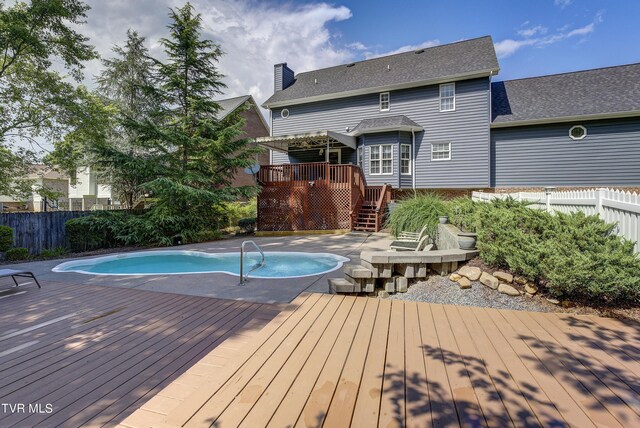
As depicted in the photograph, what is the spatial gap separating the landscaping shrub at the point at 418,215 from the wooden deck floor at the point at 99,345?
5047 mm

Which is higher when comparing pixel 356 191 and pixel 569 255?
pixel 356 191

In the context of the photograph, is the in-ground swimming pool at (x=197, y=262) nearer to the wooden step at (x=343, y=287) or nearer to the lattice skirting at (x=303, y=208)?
the wooden step at (x=343, y=287)

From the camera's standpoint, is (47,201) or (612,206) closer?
(612,206)

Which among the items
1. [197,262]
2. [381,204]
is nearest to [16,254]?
[197,262]

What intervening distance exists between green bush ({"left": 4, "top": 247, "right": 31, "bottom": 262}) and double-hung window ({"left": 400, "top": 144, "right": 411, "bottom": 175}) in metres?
13.9

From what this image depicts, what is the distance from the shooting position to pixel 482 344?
2594 millimetres

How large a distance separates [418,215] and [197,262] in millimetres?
6249

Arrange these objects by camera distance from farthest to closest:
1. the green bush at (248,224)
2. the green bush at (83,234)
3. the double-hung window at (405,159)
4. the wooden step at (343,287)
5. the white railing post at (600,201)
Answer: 1. the double-hung window at (405,159)
2. the green bush at (248,224)
3. the green bush at (83,234)
4. the wooden step at (343,287)
5. the white railing post at (600,201)

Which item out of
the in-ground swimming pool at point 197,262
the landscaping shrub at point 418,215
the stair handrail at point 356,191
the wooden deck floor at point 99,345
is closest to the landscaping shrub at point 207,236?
the in-ground swimming pool at point 197,262

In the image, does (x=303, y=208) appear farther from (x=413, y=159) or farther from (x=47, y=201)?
(x=47, y=201)

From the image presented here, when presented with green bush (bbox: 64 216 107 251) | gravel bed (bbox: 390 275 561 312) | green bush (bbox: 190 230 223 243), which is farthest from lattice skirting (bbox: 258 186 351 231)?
gravel bed (bbox: 390 275 561 312)

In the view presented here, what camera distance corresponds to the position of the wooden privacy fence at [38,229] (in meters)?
8.49

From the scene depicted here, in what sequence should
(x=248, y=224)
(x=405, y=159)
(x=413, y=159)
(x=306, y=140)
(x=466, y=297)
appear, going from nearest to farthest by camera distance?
(x=466, y=297) → (x=248, y=224) → (x=306, y=140) → (x=405, y=159) → (x=413, y=159)

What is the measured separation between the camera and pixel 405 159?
45.9 ft
